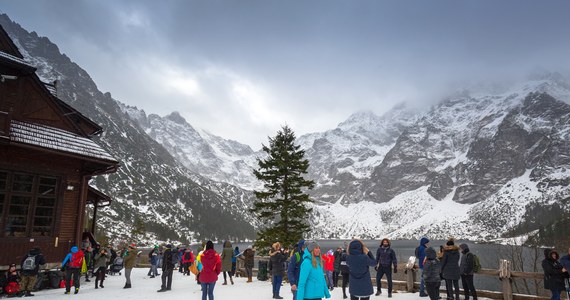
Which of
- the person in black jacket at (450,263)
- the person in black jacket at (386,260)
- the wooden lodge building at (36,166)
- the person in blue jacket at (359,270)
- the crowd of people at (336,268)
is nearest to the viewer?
the crowd of people at (336,268)

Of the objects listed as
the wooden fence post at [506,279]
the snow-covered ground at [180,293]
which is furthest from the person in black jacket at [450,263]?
the snow-covered ground at [180,293]

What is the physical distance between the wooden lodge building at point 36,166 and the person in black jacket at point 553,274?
64.6ft

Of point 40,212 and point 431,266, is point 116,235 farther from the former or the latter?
point 431,266

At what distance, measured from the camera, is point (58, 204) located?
19188mm

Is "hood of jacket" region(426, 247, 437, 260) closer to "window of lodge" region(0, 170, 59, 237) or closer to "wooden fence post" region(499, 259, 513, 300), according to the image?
"wooden fence post" region(499, 259, 513, 300)

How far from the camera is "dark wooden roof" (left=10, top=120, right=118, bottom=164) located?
57.2 ft

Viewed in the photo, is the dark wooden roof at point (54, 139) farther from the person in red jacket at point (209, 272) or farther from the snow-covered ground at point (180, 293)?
the person in red jacket at point (209, 272)

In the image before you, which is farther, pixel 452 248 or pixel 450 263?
pixel 450 263

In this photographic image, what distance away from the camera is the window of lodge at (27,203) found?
57.1ft

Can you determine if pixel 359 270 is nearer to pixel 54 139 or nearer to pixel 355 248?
pixel 355 248

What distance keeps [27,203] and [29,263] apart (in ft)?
12.3

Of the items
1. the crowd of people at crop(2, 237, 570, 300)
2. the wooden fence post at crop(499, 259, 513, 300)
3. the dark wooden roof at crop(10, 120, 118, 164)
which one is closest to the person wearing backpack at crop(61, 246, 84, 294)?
the crowd of people at crop(2, 237, 570, 300)

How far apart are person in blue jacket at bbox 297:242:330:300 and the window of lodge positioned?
51.7 feet

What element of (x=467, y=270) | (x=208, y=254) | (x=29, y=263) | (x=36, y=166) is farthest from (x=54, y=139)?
(x=467, y=270)
